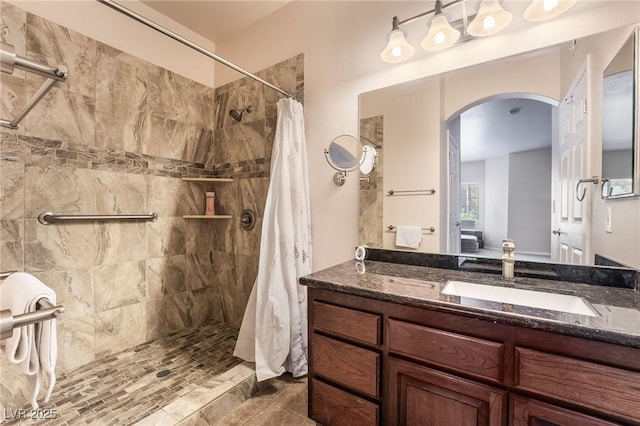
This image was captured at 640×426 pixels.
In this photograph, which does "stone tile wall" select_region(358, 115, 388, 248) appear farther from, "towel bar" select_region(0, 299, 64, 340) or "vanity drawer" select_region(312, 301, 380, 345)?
"towel bar" select_region(0, 299, 64, 340)

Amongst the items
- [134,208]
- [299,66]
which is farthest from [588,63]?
[134,208]

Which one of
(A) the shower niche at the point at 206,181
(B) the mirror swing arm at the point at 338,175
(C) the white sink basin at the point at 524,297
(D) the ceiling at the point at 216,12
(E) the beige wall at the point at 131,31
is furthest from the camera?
(A) the shower niche at the point at 206,181

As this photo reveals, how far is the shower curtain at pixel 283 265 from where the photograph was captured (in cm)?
172

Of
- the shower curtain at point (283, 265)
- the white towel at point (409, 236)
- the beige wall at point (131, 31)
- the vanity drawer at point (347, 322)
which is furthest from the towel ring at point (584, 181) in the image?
the beige wall at point (131, 31)

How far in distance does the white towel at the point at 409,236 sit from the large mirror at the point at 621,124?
777mm

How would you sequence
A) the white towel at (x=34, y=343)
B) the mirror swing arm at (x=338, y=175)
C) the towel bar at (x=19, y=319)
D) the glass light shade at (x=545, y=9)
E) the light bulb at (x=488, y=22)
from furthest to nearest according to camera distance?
1. the mirror swing arm at (x=338, y=175)
2. the light bulb at (x=488, y=22)
3. the glass light shade at (x=545, y=9)
4. the white towel at (x=34, y=343)
5. the towel bar at (x=19, y=319)

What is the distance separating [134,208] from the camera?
6.69 ft

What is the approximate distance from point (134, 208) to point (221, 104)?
4.03 ft

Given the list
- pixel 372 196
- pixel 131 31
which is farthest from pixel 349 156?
pixel 131 31

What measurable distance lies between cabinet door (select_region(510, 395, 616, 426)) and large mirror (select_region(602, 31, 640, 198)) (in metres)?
0.86

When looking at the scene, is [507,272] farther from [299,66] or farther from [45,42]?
[45,42]

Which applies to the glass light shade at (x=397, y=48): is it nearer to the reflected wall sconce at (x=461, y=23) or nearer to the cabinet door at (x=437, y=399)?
the reflected wall sconce at (x=461, y=23)

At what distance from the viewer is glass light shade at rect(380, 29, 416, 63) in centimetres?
143

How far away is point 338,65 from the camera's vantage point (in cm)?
183
